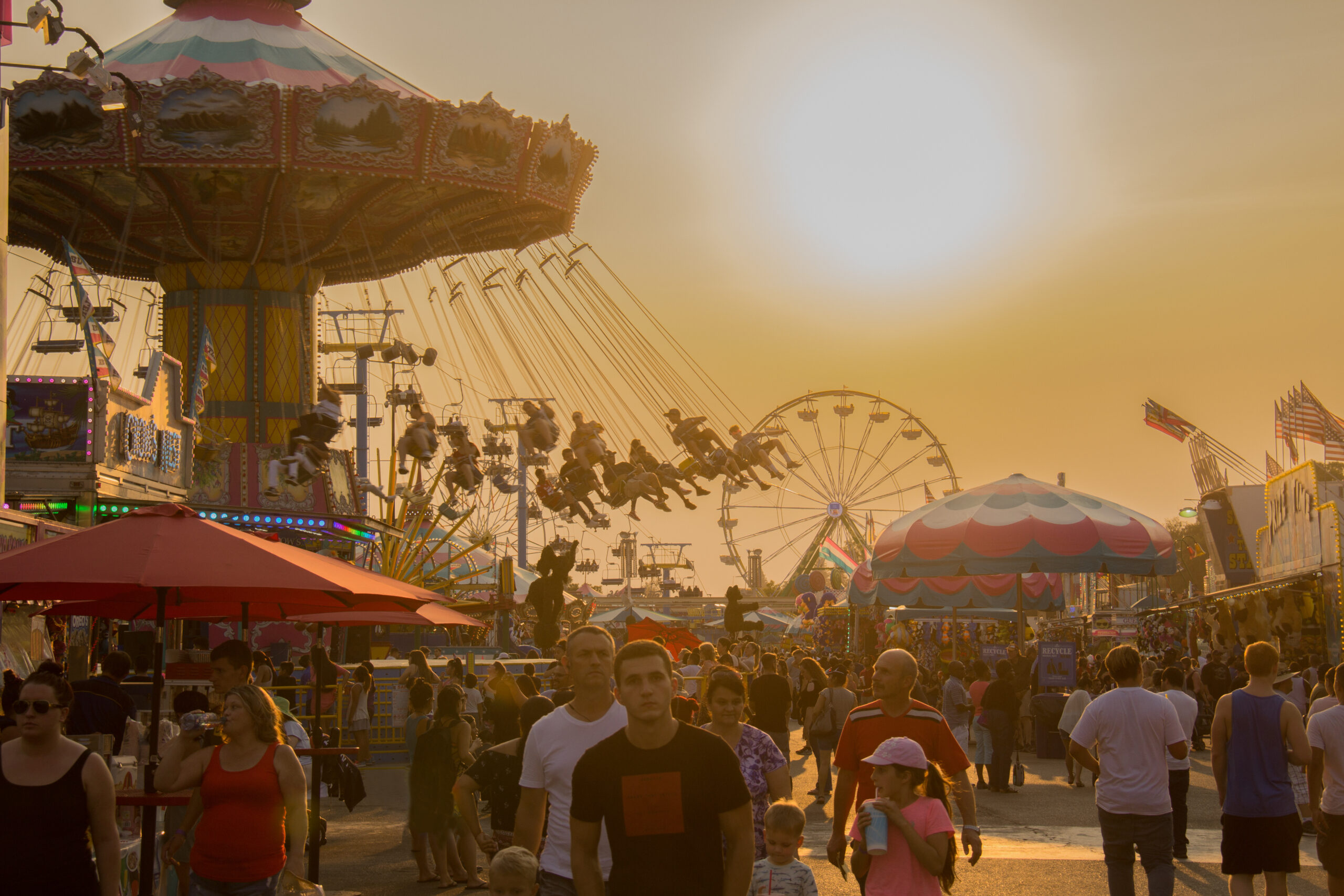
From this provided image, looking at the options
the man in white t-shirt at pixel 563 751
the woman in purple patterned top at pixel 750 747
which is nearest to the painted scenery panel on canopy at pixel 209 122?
the woman in purple patterned top at pixel 750 747

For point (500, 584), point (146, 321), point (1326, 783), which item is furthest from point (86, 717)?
point (500, 584)

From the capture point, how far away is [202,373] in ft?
88.2

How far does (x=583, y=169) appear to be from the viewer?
2852 centimetres

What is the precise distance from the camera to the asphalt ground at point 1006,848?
10156 millimetres

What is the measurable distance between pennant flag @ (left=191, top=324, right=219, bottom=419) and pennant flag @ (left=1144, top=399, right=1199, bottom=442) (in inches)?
1536

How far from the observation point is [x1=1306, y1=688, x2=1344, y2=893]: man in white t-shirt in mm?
7672

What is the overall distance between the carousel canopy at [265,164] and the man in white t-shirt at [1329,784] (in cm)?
1878

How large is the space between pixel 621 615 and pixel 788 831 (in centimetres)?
4184

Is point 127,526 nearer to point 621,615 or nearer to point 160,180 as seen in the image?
point 160,180

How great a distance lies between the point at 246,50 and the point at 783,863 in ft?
81.8

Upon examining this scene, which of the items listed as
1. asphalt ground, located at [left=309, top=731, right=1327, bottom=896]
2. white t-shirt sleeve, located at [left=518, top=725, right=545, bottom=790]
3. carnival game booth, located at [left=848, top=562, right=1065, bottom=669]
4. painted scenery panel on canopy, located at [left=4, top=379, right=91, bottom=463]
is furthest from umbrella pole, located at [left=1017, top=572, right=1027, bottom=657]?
white t-shirt sleeve, located at [left=518, top=725, right=545, bottom=790]

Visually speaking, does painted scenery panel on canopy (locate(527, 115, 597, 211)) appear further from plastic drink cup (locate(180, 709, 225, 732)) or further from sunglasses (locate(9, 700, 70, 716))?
sunglasses (locate(9, 700, 70, 716))

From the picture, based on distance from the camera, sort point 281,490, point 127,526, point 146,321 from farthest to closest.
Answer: point 146,321
point 281,490
point 127,526

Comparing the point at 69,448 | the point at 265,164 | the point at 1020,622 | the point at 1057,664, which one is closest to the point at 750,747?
the point at 1057,664
